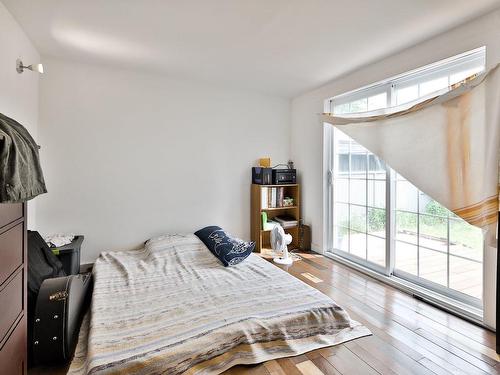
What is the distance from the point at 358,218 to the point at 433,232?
2.94ft

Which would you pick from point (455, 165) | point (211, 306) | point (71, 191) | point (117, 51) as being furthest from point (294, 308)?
point (117, 51)

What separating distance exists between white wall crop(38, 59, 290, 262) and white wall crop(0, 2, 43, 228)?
0.61 feet

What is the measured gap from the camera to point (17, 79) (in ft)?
7.70

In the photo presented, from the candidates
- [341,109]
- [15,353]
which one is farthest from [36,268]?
[341,109]

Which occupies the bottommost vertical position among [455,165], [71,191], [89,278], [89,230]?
[89,278]

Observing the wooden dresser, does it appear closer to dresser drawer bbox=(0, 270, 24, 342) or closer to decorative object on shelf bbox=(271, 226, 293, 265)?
dresser drawer bbox=(0, 270, 24, 342)

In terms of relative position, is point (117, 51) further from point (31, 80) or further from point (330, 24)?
point (330, 24)

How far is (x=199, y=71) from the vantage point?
3.31 metres

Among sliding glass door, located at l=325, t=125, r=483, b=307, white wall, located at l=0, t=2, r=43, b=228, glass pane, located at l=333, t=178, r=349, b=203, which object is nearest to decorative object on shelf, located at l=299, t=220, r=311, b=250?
sliding glass door, located at l=325, t=125, r=483, b=307

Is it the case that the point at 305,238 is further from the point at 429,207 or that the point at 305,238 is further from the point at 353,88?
the point at 353,88

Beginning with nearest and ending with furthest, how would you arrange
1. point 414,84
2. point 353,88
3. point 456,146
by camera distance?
point 456,146, point 414,84, point 353,88

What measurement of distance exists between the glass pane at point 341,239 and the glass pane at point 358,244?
88mm

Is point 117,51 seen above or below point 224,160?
above

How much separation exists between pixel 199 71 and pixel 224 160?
46.0 inches
